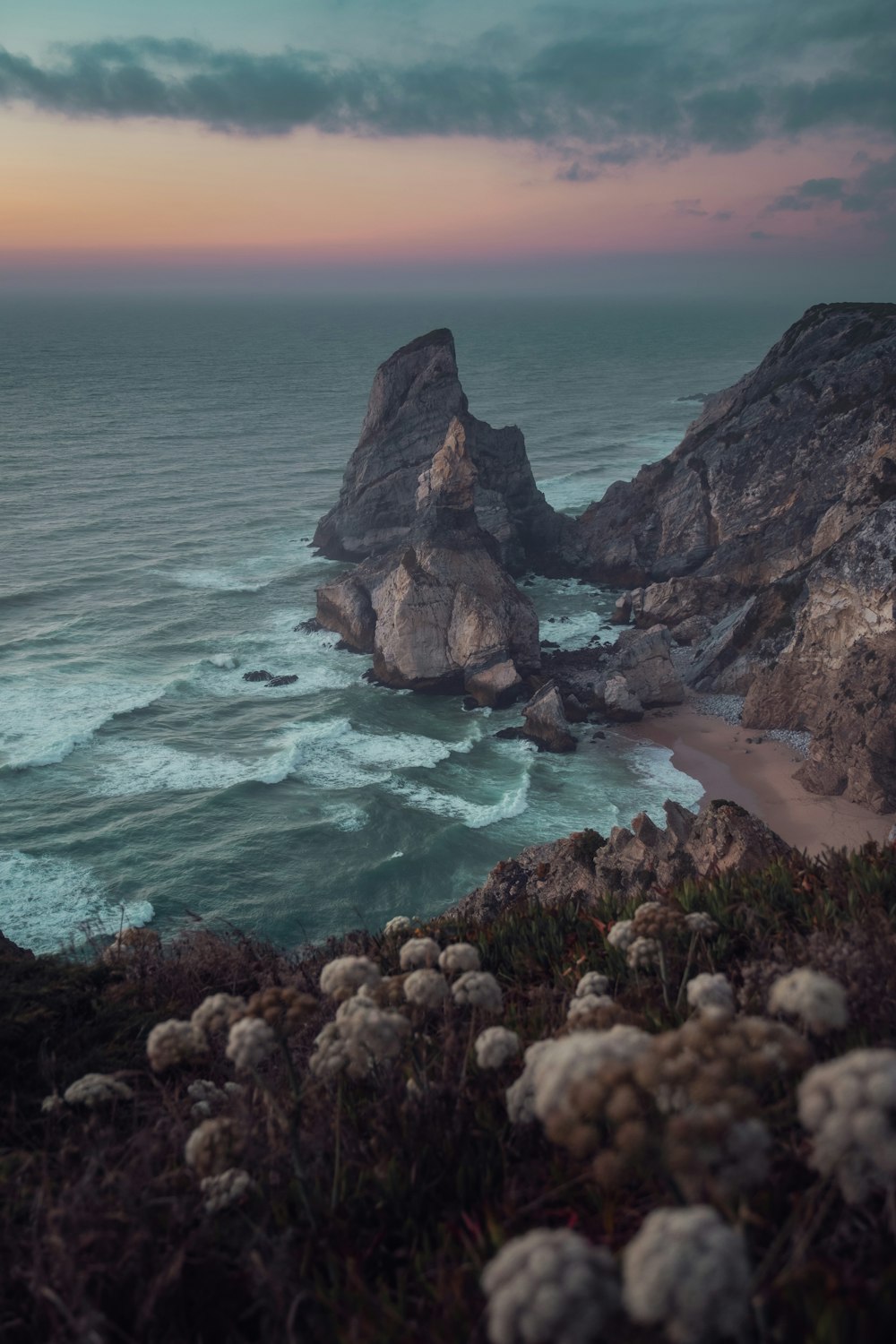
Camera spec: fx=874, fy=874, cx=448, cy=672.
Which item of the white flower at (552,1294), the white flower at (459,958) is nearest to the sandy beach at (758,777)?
the white flower at (459,958)

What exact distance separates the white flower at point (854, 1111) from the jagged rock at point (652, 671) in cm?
3773

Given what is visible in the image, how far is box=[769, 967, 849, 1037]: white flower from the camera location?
3604mm

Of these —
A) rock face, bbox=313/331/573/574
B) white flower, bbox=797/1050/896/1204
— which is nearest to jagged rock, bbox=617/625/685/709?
rock face, bbox=313/331/573/574

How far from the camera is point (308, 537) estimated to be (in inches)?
2694

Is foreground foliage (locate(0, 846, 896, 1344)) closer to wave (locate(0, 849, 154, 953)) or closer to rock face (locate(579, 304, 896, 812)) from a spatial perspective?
wave (locate(0, 849, 154, 953))

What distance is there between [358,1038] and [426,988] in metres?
0.75

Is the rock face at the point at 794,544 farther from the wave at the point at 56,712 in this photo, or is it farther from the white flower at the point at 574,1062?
the white flower at the point at 574,1062

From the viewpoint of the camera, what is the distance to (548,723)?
37.2m

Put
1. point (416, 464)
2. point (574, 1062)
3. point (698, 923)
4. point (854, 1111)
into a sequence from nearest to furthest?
point (854, 1111)
point (574, 1062)
point (698, 923)
point (416, 464)

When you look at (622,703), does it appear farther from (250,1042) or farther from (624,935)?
(250,1042)

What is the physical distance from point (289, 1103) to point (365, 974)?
120cm

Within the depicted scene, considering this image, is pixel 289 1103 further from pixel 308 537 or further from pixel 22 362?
pixel 22 362

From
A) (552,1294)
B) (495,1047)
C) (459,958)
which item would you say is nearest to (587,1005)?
(495,1047)

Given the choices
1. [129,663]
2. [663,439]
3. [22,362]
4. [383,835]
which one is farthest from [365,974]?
[22,362]
